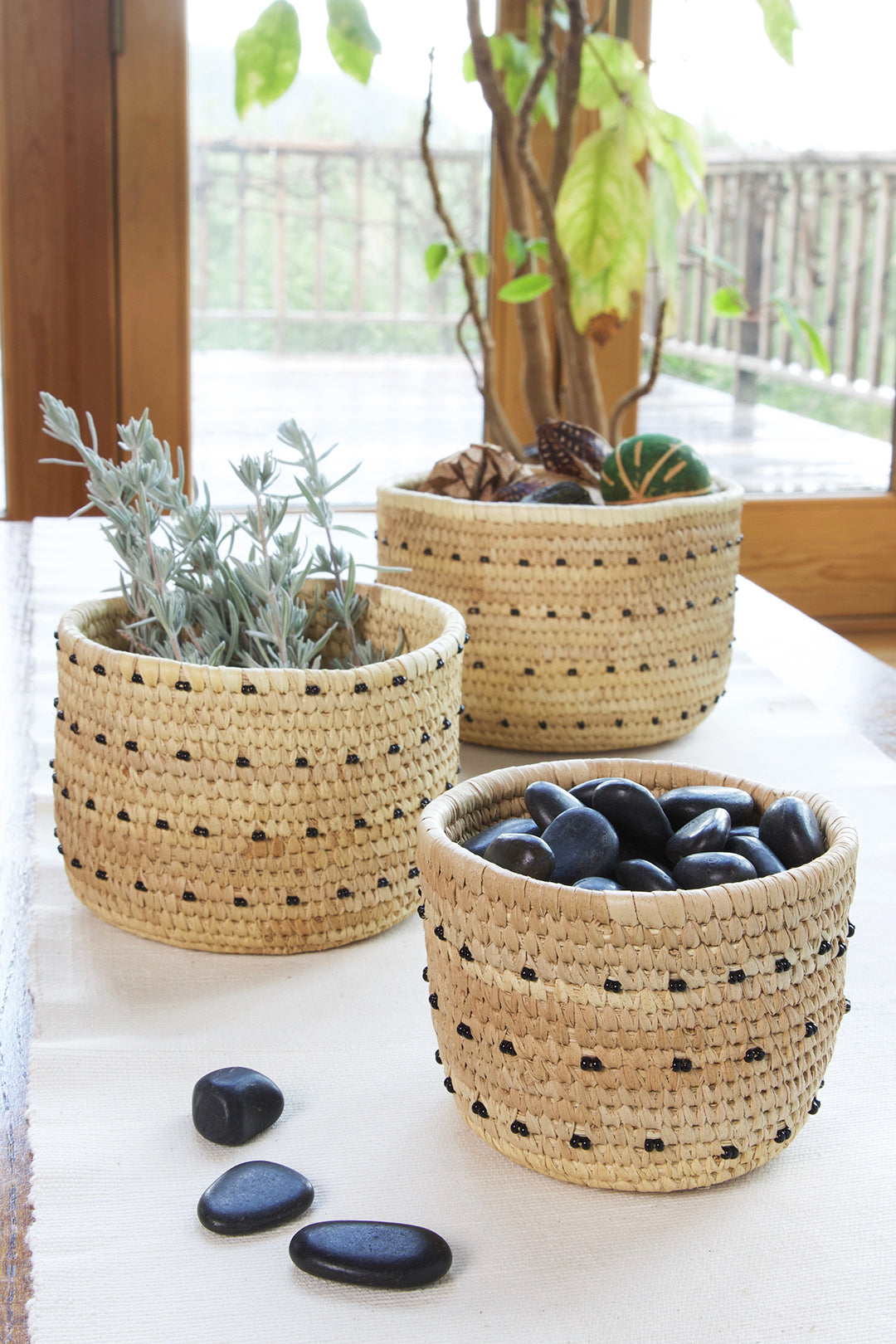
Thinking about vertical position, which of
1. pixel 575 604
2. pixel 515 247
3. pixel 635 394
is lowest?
pixel 575 604

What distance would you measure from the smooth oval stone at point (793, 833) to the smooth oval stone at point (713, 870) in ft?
0.08

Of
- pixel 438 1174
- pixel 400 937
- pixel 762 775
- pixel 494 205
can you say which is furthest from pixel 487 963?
pixel 494 205

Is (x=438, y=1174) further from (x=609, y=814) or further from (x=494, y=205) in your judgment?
(x=494, y=205)

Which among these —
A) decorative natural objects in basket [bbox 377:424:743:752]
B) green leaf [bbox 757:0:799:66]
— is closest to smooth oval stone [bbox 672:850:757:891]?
decorative natural objects in basket [bbox 377:424:743:752]

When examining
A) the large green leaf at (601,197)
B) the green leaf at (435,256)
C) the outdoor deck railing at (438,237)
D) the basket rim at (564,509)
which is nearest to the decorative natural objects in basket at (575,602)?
the basket rim at (564,509)

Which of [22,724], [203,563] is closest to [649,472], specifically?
[203,563]

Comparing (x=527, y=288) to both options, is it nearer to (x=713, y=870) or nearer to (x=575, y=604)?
(x=575, y=604)

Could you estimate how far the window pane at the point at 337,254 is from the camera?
5.80 ft

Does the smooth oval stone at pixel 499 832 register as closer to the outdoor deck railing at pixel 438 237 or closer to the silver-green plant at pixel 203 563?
the silver-green plant at pixel 203 563

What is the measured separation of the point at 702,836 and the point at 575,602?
0.34 m

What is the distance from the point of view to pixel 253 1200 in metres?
0.37

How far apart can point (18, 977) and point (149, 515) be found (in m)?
0.19

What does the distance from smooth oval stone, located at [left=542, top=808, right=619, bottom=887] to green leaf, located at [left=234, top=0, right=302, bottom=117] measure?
0.68m

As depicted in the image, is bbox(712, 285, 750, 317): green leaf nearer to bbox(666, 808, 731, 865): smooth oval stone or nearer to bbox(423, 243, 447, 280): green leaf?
bbox(423, 243, 447, 280): green leaf
